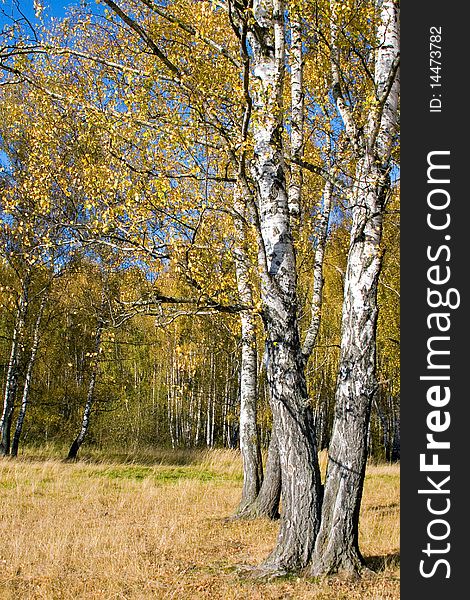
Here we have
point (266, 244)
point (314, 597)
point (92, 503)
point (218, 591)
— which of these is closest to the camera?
point (314, 597)

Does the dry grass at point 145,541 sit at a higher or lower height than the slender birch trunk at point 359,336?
→ lower

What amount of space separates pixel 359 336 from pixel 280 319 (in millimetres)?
783

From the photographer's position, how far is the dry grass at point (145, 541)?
5.68 metres

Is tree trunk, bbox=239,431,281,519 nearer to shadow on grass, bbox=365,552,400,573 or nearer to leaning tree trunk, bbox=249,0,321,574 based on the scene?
shadow on grass, bbox=365,552,400,573

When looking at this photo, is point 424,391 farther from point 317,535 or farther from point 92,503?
point 92,503

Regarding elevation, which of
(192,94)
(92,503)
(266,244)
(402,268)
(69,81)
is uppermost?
(69,81)

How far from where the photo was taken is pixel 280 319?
6.23m

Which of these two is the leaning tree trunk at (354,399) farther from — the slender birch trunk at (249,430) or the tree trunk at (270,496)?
the slender birch trunk at (249,430)

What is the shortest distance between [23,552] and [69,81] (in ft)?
27.7

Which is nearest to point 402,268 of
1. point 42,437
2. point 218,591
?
point 218,591

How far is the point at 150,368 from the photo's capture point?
30.9 m

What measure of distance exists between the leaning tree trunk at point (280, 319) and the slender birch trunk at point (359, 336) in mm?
207

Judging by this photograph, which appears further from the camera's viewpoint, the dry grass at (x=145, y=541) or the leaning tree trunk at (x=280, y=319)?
the leaning tree trunk at (x=280, y=319)

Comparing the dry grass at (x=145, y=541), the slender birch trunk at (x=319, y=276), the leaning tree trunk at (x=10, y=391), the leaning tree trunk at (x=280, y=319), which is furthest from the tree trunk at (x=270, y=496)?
the leaning tree trunk at (x=10, y=391)
